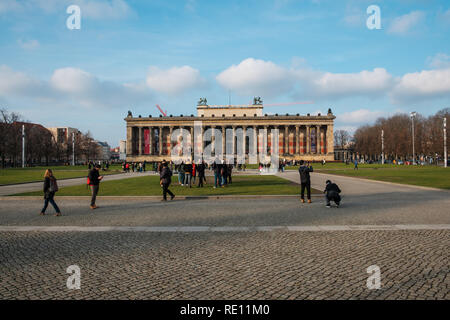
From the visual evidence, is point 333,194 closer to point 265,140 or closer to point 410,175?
point 410,175

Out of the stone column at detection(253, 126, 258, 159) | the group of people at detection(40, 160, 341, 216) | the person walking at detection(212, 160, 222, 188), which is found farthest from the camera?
the stone column at detection(253, 126, 258, 159)

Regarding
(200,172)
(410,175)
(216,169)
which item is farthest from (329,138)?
(216,169)

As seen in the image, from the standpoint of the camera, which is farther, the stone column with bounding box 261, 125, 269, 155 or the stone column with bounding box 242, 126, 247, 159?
the stone column with bounding box 261, 125, 269, 155

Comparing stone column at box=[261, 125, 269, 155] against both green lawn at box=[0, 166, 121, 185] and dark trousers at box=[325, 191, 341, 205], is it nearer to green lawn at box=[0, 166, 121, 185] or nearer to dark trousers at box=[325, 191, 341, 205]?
green lawn at box=[0, 166, 121, 185]

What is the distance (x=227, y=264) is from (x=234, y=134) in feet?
331

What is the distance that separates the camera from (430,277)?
16.1 ft

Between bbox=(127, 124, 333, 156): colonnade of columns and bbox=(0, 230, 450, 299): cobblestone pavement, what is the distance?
9470 centimetres

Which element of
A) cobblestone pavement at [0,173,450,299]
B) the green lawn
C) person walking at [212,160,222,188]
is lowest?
cobblestone pavement at [0,173,450,299]

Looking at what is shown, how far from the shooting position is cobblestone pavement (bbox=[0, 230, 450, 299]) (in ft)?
14.5

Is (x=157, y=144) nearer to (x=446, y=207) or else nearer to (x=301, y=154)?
(x=301, y=154)

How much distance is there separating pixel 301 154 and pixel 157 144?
167 feet

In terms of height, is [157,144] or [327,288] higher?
[157,144]

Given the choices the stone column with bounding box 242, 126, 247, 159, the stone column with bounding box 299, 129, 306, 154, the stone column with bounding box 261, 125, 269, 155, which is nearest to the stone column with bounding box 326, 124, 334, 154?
the stone column with bounding box 299, 129, 306, 154
